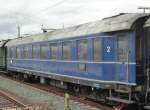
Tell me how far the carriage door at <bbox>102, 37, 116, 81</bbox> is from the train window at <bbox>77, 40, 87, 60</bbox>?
193 centimetres

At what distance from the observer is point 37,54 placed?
2481 cm

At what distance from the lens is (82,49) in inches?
685

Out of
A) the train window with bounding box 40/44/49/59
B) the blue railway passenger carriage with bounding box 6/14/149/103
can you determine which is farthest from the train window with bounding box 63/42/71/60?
the train window with bounding box 40/44/49/59

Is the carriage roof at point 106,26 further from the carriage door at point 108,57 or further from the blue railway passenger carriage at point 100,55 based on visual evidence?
the carriage door at point 108,57

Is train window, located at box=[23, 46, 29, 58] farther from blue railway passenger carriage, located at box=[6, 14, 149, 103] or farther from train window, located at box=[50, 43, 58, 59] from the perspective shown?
train window, located at box=[50, 43, 58, 59]

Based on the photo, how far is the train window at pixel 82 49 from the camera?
17031 mm

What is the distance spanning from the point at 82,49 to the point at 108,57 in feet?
8.74

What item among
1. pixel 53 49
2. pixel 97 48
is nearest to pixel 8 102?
pixel 53 49

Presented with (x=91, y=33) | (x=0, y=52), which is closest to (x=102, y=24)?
(x=91, y=33)

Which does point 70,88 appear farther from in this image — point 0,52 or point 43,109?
point 0,52

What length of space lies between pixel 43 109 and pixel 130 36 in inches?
165

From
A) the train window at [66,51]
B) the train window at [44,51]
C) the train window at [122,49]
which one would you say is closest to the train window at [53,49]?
the train window at [44,51]

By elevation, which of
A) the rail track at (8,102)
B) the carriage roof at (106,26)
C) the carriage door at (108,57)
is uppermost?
the carriage roof at (106,26)

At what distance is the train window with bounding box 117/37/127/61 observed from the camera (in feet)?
45.4
